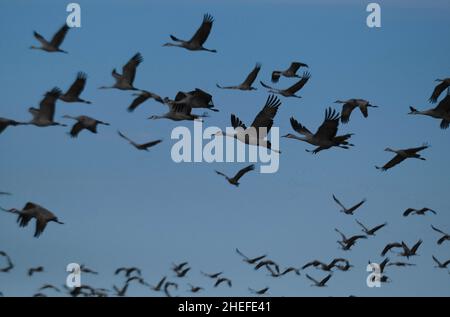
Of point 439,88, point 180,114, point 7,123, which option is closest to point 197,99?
point 180,114

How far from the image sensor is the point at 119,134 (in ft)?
89.9

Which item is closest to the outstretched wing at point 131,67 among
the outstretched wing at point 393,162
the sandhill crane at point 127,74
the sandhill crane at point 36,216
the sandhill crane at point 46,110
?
the sandhill crane at point 127,74

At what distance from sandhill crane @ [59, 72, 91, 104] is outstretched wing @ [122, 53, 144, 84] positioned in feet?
5.31

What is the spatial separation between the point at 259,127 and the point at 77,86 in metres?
4.24

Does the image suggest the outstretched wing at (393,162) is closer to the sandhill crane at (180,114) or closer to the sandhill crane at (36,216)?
the sandhill crane at (180,114)

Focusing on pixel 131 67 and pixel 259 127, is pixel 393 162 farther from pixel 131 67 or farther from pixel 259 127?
pixel 131 67

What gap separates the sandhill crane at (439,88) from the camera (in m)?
31.6

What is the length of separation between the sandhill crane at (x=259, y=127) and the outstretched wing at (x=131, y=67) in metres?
2.81

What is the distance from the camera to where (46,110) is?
97.1 feet

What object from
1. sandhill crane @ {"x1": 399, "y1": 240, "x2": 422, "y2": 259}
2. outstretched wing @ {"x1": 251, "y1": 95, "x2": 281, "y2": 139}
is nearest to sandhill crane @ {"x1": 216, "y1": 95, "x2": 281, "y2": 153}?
outstretched wing @ {"x1": 251, "y1": 95, "x2": 281, "y2": 139}
